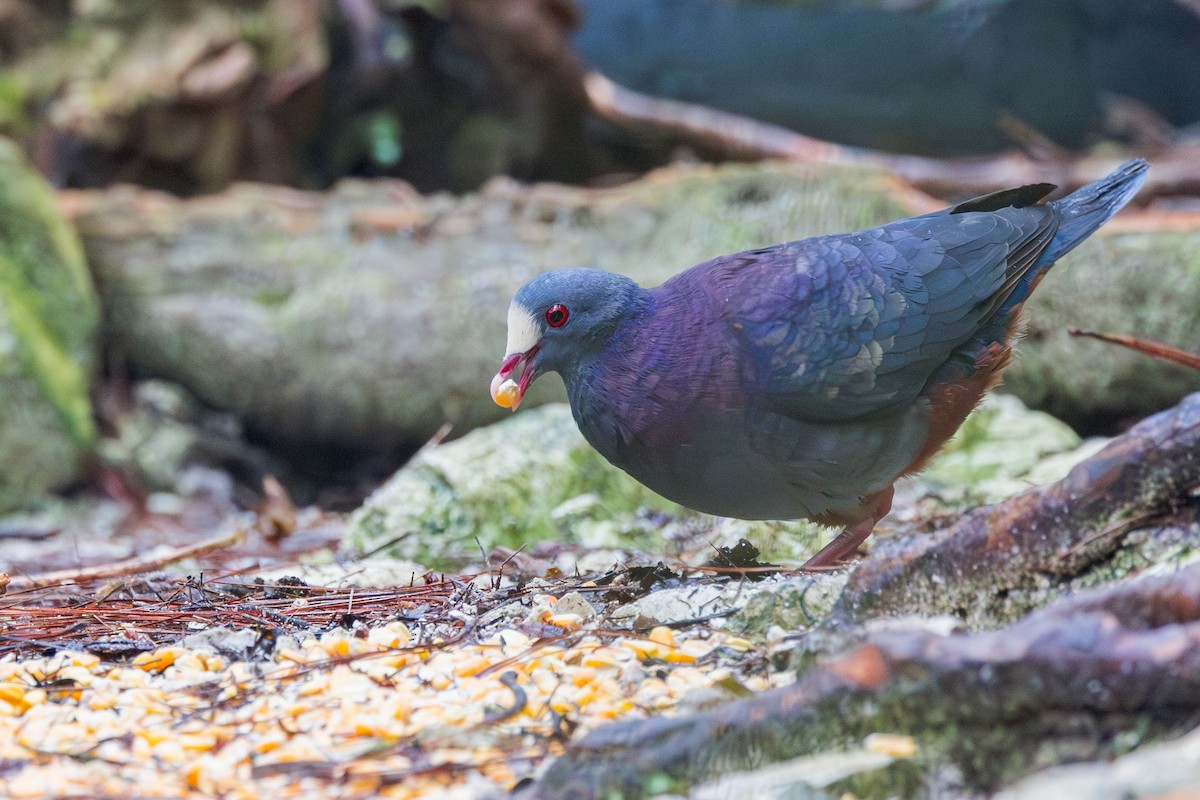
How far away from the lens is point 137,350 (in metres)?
7.11

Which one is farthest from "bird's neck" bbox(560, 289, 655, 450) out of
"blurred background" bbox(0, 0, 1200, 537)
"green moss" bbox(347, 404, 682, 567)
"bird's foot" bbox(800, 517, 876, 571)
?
"blurred background" bbox(0, 0, 1200, 537)

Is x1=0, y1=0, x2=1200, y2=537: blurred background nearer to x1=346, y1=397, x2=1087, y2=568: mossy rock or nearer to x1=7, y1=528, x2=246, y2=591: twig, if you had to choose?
x1=346, y1=397, x2=1087, y2=568: mossy rock

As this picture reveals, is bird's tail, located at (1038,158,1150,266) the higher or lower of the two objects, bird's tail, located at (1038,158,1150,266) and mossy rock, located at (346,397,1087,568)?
the higher

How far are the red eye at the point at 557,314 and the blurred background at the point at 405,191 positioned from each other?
322 centimetres

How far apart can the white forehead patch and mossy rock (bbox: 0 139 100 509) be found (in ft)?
13.8

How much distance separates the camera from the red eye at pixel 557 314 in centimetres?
323

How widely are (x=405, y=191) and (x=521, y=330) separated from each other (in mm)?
4614

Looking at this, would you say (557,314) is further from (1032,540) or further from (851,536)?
(1032,540)

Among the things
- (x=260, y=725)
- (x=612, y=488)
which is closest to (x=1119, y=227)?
(x=612, y=488)

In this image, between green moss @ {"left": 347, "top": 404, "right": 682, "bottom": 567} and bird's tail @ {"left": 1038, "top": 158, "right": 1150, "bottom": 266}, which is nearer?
bird's tail @ {"left": 1038, "top": 158, "right": 1150, "bottom": 266}

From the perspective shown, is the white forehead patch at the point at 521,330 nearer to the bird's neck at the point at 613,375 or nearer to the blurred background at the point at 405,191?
the bird's neck at the point at 613,375

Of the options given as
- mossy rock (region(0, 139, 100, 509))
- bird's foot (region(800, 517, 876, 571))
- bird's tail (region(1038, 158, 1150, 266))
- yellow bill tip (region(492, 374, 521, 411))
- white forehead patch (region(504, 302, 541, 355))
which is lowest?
mossy rock (region(0, 139, 100, 509))

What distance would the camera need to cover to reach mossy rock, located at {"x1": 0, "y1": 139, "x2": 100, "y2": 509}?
247 inches

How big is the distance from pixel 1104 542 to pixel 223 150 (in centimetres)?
724
